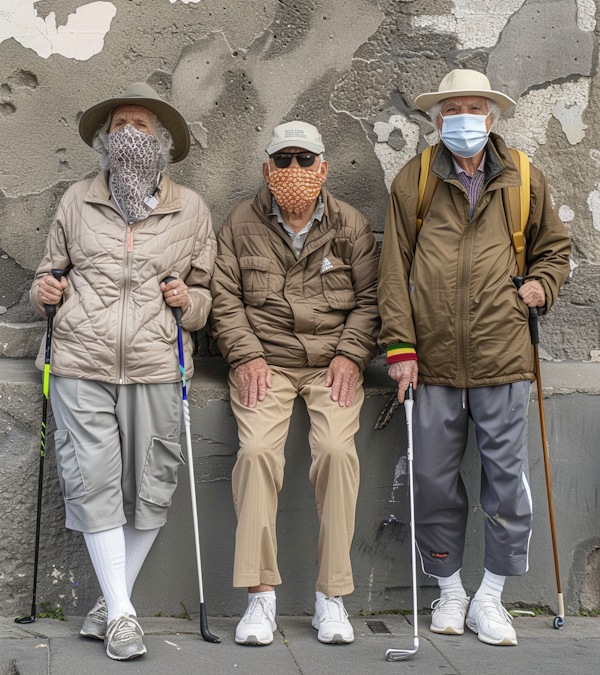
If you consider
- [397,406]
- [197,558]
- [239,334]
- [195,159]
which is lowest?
[197,558]

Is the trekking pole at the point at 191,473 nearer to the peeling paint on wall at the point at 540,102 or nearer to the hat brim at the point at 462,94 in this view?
the hat brim at the point at 462,94

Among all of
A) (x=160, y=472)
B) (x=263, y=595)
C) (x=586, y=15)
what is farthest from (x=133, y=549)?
(x=586, y=15)

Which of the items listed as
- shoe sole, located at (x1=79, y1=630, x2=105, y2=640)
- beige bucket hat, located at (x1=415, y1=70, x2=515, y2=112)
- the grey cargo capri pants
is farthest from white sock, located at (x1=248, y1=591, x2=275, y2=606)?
beige bucket hat, located at (x1=415, y1=70, x2=515, y2=112)

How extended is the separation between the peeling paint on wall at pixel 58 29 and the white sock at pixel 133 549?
2070 mm

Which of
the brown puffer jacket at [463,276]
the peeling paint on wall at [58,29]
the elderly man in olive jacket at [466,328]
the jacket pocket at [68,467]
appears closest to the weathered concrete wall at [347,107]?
the peeling paint on wall at [58,29]

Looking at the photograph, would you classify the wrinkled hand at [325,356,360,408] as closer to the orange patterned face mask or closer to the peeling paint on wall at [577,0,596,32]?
the orange patterned face mask

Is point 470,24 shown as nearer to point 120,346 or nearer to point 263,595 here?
point 120,346

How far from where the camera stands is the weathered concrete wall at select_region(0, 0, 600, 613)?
3521 mm

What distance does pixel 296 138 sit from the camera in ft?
10.9

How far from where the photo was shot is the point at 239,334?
3.30m

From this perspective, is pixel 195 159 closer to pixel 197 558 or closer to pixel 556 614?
pixel 197 558

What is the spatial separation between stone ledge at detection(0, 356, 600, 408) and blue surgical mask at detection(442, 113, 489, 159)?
3.24 feet

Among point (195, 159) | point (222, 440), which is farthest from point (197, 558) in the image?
point (195, 159)

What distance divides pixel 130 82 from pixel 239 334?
1.33m
